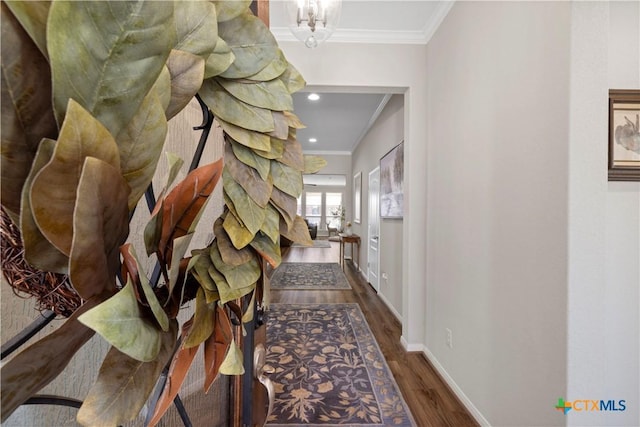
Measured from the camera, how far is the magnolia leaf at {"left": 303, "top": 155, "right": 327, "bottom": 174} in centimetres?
41

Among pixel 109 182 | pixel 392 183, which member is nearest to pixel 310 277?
pixel 392 183

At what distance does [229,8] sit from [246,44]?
4 cm

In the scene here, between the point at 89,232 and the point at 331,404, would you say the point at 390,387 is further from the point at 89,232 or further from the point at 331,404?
the point at 89,232

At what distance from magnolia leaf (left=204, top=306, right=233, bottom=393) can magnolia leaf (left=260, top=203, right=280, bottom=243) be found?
0.10m

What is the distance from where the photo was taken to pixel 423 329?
7.94 ft

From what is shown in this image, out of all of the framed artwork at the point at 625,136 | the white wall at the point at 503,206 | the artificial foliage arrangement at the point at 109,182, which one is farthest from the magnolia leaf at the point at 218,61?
the framed artwork at the point at 625,136

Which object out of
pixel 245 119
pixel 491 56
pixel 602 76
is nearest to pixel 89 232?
pixel 245 119

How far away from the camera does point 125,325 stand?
19 cm

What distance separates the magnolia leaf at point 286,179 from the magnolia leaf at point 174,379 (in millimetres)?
219

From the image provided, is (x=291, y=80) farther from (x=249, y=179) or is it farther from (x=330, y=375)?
(x=330, y=375)

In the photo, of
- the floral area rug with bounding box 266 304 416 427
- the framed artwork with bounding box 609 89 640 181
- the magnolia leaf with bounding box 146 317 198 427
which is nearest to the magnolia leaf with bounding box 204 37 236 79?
the magnolia leaf with bounding box 146 317 198 427

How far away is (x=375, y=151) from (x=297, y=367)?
11.5ft

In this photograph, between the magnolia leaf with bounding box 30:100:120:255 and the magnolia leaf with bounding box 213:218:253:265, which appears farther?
the magnolia leaf with bounding box 213:218:253:265

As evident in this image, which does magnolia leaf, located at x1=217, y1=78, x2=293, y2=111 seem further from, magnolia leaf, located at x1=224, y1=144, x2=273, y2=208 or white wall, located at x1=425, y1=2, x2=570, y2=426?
white wall, located at x1=425, y1=2, x2=570, y2=426
